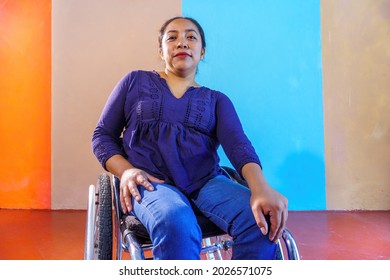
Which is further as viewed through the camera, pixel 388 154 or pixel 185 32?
pixel 388 154

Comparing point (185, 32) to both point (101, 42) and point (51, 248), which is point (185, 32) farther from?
point (101, 42)

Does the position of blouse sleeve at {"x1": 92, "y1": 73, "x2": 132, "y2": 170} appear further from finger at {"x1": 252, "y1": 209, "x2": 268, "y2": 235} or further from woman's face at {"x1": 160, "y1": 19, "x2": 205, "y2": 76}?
finger at {"x1": 252, "y1": 209, "x2": 268, "y2": 235}

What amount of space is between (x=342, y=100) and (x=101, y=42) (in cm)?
166

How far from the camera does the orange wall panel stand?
2340 millimetres

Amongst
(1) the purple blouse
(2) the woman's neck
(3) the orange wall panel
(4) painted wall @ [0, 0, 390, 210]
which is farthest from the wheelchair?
(3) the orange wall panel

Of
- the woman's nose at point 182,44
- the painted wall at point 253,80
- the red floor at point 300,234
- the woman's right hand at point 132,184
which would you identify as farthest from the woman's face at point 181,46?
the painted wall at point 253,80

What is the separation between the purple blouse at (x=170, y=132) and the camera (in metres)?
0.90

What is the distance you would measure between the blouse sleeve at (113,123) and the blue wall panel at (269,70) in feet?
4.35

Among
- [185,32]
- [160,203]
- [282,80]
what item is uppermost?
[282,80]

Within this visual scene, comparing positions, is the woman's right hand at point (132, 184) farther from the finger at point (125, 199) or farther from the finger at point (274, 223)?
the finger at point (274, 223)

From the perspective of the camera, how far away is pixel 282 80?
227 centimetres

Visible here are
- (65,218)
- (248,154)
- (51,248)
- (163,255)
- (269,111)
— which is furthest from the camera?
(269,111)

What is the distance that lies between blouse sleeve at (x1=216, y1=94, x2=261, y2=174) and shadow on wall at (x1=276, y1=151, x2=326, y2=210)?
1355 millimetres

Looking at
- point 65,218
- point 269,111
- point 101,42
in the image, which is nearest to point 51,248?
point 65,218
